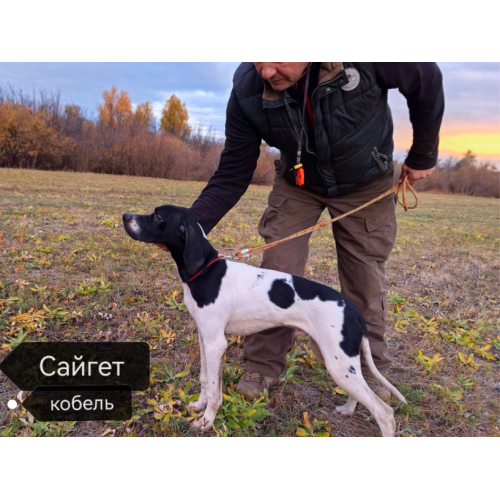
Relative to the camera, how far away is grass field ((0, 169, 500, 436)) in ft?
10.4

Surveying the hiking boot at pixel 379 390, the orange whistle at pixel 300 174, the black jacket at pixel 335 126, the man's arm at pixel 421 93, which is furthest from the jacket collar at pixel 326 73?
the hiking boot at pixel 379 390

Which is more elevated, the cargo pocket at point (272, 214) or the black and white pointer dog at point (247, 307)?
the cargo pocket at point (272, 214)

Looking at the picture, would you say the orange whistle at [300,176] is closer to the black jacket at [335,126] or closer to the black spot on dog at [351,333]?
the black jacket at [335,126]

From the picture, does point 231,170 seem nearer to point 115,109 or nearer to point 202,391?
point 202,391

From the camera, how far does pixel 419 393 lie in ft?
11.9

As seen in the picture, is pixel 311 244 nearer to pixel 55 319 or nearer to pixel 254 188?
pixel 55 319

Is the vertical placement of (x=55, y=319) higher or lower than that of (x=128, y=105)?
lower

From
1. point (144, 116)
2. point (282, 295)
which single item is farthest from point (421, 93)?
point (144, 116)

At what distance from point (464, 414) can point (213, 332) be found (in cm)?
230

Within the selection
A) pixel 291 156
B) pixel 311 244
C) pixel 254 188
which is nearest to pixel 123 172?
pixel 254 188

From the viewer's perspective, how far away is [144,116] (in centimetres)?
2517

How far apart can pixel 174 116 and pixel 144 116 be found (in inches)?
80.1

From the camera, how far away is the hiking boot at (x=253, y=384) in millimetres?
3505
